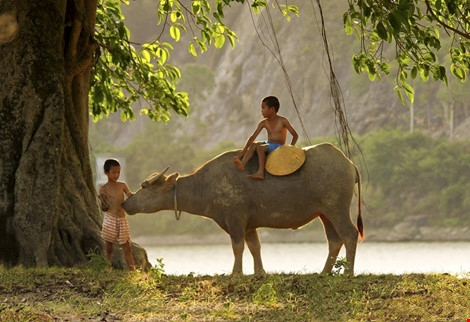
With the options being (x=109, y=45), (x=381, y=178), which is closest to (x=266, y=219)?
(x=109, y=45)

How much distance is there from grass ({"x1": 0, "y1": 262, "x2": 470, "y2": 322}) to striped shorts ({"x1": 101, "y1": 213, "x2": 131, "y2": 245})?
124 centimetres

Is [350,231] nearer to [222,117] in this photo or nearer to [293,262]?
[293,262]

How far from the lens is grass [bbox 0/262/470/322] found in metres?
8.40

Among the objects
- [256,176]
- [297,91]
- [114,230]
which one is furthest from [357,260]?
[297,91]

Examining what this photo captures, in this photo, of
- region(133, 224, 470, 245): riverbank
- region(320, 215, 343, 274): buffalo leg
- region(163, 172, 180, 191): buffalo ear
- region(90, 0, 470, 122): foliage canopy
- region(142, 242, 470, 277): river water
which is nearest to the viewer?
region(320, 215, 343, 274): buffalo leg

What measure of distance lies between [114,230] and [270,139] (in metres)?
1.94

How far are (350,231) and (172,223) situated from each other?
173 feet

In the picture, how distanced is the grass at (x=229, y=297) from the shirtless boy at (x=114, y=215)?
1.27m

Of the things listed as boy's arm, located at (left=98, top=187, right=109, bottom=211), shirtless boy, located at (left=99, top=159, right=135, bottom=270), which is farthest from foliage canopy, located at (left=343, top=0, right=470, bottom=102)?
boy's arm, located at (left=98, top=187, right=109, bottom=211)

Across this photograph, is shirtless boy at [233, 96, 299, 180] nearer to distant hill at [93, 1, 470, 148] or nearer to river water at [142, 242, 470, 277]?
river water at [142, 242, 470, 277]

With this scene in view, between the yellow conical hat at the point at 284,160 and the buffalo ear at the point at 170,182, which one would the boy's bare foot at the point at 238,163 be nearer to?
the yellow conical hat at the point at 284,160

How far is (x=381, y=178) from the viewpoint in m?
60.9

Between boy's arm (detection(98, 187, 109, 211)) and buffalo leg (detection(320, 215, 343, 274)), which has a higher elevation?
boy's arm (detection(98, 187, 109, 211))

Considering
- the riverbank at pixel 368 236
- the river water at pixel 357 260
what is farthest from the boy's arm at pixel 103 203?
the riverbank at pixel 368 236
